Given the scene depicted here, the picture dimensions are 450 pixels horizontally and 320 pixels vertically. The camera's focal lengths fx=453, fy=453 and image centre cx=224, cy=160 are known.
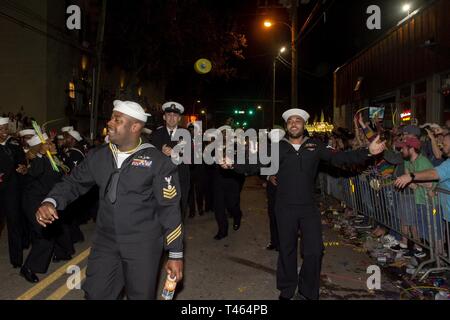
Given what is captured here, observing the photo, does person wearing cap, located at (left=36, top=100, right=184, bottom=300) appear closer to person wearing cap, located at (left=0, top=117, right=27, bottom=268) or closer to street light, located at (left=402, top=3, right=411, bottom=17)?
person wearing cap, located at (left=0, top=117, right=27, bottom=268)

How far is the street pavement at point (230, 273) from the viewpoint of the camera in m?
5.38

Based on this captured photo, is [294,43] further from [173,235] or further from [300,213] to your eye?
[173,235]

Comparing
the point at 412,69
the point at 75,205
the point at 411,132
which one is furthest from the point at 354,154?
the point at 412,69

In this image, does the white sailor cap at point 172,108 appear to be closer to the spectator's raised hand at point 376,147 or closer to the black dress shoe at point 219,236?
the black dress shoe at point 219,236

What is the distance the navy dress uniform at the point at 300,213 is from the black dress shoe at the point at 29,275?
299 cm

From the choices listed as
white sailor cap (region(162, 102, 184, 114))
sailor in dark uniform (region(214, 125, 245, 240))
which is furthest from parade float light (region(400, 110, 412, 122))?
white sailor cap (region(162, 102, 184, 114))

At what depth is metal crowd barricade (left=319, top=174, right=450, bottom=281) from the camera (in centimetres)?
605

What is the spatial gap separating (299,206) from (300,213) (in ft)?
0.26

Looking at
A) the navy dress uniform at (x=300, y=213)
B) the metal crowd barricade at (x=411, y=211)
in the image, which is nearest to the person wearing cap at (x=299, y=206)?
the navy dress uniform at (x=300, y=213)

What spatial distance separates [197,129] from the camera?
945 cm

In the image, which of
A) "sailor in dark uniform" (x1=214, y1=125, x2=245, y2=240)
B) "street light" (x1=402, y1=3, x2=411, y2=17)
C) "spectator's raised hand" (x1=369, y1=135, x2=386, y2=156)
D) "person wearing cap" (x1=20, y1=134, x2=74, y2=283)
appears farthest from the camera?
"street light" (x1=402, y1=3, x2=411, y2=17)

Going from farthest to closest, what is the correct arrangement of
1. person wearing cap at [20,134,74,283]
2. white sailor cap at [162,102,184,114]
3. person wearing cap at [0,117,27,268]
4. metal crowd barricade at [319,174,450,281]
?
white sailor cap at [162,102,184,114] → person wearing cap at [0,117,27,268] → metal crowd barricade at [319,174,450,281] → person wearing cap at [20,134,74,283]

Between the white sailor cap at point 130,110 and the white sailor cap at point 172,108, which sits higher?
the white sailor cap at point 172,108

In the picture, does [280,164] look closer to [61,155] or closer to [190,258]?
[190,258]
